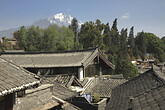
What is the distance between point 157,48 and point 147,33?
11.5m

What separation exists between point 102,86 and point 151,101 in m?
12.8

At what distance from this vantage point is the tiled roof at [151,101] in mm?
4363

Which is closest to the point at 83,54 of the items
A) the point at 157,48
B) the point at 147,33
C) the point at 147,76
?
the point at 147,76

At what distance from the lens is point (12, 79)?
14.0 ft

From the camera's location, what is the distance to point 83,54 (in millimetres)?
20406

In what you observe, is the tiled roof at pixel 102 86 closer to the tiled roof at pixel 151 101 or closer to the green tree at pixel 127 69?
the tiled roof at pixel 151 101

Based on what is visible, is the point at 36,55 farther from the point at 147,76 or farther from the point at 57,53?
the point at 147,76

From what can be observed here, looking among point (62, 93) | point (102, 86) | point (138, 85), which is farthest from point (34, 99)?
point (102, 86)

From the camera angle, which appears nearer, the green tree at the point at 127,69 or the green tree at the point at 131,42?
the green tree at the point at 127,69

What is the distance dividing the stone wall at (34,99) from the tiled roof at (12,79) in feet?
2.27

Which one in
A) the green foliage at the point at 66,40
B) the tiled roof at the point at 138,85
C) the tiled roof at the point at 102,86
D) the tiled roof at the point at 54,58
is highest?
the green foliage at the point at 66,40

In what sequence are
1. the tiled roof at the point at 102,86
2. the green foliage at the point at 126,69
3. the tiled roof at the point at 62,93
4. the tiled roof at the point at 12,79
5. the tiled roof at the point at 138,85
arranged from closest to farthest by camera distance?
the tiled roof at the point at 12,79, the tiled roof at the point at 62,93, the tiled roof at the point at 138,85, the tiled roof at the point at 102,86, the green foliage at the point at 126,69

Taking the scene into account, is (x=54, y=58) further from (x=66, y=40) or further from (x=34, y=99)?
(x=66, y=40)

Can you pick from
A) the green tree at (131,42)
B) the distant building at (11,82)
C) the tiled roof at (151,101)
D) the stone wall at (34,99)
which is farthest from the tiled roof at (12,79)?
the green tree at (131,42)
